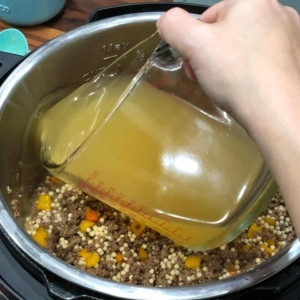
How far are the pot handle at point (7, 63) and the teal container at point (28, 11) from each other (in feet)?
0.92

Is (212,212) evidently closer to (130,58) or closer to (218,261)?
(218,261)

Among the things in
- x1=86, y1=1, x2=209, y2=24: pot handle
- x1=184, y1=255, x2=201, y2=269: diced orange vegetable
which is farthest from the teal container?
x1=184, y1=255, x2=201, y2=269: diced orange vegetable

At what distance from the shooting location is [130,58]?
2.51 feet

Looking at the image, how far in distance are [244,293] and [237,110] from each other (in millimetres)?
222

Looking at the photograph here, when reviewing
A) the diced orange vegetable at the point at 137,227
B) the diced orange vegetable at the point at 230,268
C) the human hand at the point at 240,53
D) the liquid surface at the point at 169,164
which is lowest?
the diced orange vegetable at the point at 230,268

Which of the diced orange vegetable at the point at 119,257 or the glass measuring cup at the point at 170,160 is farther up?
the glass measuring cup at the point at 170,160

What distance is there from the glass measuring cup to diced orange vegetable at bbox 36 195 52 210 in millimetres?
146

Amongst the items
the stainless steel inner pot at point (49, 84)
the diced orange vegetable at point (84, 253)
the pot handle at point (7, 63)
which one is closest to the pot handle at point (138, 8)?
the stainless steel inner pot at point (49, 84)

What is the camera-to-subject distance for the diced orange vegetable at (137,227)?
729mm

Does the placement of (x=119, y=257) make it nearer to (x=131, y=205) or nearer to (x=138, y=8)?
(x=131, y=205)

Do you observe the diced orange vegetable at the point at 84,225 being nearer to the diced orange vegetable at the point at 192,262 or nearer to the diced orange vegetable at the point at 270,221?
the diced orange vegetable at the point at 192,262

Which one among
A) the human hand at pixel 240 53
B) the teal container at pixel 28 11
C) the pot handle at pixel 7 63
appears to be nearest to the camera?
the human hand at pixel 240 53

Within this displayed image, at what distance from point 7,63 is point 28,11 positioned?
0.30m

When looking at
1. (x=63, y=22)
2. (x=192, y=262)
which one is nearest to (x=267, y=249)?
(x=192, y=262)
